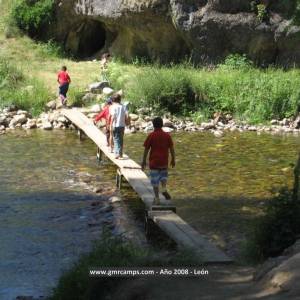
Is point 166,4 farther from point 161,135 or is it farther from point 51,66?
point 161,135

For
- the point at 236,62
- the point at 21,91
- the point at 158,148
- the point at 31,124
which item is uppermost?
the point at 158,148

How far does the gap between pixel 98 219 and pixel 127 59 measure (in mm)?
18571

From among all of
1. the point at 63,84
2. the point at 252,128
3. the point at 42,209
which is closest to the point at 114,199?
the point at 42,209

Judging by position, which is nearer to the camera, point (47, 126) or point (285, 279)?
point (285, 279)

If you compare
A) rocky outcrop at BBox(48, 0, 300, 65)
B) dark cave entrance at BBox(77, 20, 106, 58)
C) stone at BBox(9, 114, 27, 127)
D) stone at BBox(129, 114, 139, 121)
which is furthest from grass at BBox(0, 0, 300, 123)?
A: dark cave entrance at BBox(77, 20, 106, 58)

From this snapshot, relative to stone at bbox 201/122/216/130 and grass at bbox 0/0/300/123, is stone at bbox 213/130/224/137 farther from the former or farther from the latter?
grass at bbox 0/0/300/123

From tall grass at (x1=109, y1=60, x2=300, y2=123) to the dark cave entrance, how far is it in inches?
336

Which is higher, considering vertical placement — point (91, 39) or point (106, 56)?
point (91, 39)

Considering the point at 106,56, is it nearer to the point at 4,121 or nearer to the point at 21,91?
the point at 21,91

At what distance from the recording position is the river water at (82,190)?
1037 centimetres

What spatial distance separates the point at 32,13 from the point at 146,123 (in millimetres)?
11834

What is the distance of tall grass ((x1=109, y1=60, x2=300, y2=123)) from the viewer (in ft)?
76.9

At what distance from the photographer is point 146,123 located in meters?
22.5

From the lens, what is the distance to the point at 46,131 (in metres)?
21.8
